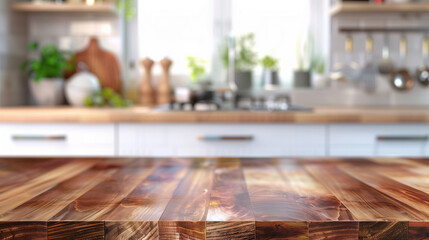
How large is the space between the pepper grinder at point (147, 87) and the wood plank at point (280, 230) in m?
2.09

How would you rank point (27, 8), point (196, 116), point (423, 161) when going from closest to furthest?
1. point (423, 161)
2. point (196, 116)
3. point (27, 8)

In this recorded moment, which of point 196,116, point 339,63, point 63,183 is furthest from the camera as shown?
point 339,63

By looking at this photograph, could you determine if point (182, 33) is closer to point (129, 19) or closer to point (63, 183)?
point (129, 19)

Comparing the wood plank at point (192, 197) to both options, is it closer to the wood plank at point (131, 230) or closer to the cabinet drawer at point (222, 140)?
the wood plank at point (131, 230)

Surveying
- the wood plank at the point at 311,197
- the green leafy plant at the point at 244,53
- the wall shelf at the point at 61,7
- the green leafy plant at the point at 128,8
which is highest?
the green leafy plant at the point at 128,8

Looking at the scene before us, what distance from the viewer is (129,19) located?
2645mm

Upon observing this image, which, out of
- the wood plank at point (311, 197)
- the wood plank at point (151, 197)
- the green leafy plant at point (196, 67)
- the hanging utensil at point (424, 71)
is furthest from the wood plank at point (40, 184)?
the hanging utensil at point (424, 71)

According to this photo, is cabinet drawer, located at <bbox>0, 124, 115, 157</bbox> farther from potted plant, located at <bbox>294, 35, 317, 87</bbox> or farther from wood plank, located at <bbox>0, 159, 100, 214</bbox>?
potted plant, located at <bbox>294, 35, 317, 87</bbox>

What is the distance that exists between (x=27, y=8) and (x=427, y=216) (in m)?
2.40

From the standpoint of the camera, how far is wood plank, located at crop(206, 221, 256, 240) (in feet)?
1.61

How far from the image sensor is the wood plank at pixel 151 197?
1.70ft

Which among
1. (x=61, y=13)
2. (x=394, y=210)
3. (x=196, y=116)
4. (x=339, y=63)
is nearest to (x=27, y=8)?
(x=61, y=13)

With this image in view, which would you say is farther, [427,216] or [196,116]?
[196,116]

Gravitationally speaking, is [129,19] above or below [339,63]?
above
